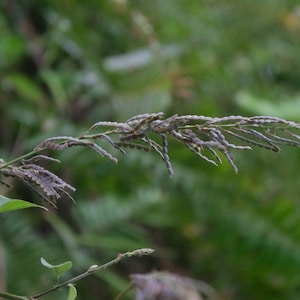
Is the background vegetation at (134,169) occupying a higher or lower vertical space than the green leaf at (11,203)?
lower

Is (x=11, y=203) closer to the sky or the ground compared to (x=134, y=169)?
closer to the sky

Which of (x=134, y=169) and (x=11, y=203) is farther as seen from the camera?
(x=134, y=169)

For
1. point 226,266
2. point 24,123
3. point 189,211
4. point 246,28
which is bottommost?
point 226,266

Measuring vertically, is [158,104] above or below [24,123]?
above

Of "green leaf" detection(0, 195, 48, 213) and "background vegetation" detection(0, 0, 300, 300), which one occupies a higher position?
"green leaf" detection(0, 195, 48, 213)

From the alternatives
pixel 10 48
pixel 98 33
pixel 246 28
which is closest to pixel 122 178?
pixel 10 48

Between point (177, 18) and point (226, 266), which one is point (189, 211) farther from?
point (177, 18)

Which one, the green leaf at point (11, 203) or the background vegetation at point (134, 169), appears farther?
the background vegetation at point (134, 169)

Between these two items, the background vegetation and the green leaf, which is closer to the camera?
the green leaf
